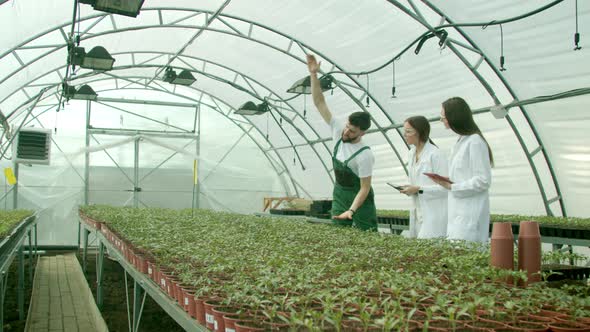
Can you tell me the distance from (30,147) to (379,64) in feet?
23.2

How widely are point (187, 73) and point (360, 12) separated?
3616mm

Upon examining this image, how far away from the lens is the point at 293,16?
9406mm

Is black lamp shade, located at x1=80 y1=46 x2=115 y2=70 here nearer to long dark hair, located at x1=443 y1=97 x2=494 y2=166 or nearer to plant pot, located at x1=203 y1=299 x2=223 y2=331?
long dark hair, located at x1=443 y1=97 x2=494 y2=166

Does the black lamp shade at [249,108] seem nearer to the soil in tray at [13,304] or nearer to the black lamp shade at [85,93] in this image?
the black lamp shade at [85,93]

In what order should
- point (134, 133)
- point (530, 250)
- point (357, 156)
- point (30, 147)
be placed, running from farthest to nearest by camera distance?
point (134, 133) → point (30, 147) → point (357, 156) → point (530, 250)

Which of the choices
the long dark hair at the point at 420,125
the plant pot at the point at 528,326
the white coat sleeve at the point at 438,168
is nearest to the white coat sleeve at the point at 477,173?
the white coat sleeve at the point at 438,168

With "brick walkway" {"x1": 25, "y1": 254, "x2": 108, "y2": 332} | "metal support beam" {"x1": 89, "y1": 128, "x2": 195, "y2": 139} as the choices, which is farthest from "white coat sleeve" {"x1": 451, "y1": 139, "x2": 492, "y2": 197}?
"metal support beam" {"x1": 89, "y1": 128, "x2": 195, "y2": 139}

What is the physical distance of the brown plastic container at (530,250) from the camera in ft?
6.68

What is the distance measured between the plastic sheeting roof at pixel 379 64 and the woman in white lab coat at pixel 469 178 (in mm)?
3913

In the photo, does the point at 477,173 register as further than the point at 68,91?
No

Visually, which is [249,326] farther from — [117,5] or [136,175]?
[136,175]

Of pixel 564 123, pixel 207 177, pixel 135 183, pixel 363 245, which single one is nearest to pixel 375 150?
pixel 564 123

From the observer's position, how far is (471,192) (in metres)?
3.14

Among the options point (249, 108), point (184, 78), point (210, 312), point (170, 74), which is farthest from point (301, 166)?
point (210, 312)
